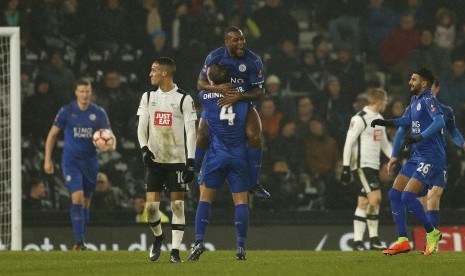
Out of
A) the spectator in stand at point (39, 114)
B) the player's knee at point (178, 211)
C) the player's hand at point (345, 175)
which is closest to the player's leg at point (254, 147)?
the player's knee at point (178, 211)

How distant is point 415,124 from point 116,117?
7726mm

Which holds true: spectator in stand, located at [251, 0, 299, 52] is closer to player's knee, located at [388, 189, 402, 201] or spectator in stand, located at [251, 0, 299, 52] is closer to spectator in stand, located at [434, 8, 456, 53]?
spectator in stand, located at [434, 8, 456, 53]

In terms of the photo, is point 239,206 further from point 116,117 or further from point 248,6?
point 248,6

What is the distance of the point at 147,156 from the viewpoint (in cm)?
1072

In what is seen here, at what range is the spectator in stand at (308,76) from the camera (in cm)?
1900

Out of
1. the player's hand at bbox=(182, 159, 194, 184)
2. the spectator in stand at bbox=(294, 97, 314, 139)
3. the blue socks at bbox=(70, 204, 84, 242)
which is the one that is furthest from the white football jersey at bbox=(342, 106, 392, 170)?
the player's hand at bbox=(182, 159, 194, 184)

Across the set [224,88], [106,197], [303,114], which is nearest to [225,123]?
[224,88]

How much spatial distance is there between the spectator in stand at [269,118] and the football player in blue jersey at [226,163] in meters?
7.30

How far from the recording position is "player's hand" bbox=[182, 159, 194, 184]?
10492mm

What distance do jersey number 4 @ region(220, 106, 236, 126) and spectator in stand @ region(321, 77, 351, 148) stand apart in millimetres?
7701

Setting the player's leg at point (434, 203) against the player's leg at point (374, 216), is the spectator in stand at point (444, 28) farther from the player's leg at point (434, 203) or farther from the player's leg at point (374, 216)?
the player's leg at point (434, 203)

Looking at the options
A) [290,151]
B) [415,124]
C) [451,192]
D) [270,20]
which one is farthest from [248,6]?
[415,124]

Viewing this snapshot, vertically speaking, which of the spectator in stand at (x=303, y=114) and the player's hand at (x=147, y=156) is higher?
the spectator in stand at (x=303, y=114)

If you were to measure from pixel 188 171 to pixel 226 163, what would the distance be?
41cm
